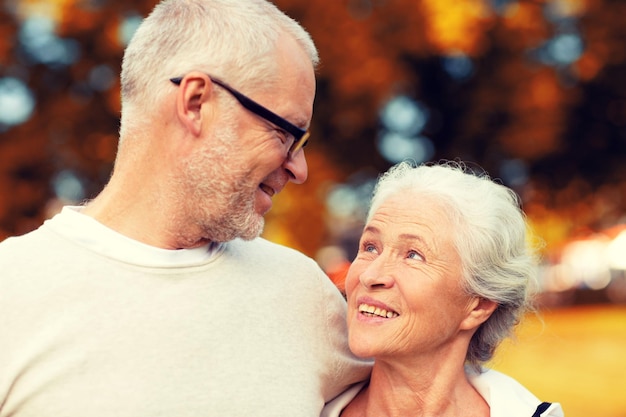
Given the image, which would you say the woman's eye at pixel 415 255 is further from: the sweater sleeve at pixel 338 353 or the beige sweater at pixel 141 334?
the beige sweater at pixel 141 334

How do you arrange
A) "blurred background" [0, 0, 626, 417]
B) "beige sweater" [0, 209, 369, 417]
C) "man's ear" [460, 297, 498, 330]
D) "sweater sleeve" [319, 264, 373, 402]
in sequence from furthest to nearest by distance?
"blurred background" [0, 0, 626, 417], "man's ear" [460, 297, 498, 330], "sweater sleeve" [319, 264, 373, 402], "beige sweater" [0, 209, 369, 417]

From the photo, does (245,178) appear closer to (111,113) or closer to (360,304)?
(360,304)

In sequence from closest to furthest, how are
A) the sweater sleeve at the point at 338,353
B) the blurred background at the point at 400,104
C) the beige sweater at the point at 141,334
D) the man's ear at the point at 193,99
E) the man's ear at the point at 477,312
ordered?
the beige sweater at the point at 141,334 < the man's ear at the point at 193,99 < the sweater sleeve at the point at 338,353 < the man's ear at the point at 477,312 < the blurred background at the point at 400,104

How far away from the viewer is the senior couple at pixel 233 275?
2.42 meters

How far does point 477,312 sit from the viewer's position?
3053 mm

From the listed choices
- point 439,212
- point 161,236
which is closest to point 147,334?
point 161,236

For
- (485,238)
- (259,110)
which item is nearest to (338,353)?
(485,238)

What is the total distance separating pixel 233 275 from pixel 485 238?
882 millimetres

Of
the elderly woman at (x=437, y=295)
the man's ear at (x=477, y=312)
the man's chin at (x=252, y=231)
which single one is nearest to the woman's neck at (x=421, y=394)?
the elderly woman at (x=437, y=295)

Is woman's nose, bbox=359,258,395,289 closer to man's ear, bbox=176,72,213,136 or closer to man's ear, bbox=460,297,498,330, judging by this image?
man's ear, bbox=460,297,498,330

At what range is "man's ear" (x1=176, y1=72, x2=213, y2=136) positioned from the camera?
8.50ft

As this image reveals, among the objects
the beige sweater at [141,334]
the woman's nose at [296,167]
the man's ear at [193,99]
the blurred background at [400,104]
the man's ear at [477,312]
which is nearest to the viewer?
the beige sweater at [141,334]

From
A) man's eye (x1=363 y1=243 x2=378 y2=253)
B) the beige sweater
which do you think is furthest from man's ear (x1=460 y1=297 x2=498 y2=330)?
the beige sweater

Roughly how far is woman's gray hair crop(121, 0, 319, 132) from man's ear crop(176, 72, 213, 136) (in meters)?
0.04
